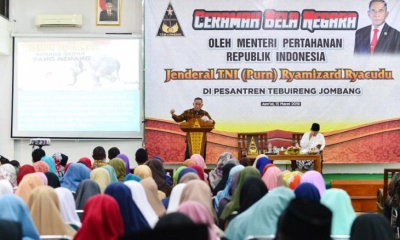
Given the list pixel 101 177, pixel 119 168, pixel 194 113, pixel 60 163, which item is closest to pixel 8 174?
pixel 119 168

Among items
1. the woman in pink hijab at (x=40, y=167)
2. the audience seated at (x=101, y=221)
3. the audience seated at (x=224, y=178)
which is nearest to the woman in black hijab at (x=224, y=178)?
the audience seated at (x=224, y=178)

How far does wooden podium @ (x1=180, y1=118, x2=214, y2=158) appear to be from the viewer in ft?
29.4

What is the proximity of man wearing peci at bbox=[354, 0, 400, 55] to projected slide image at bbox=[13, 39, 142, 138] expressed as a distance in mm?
3639

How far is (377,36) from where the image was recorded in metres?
10.6

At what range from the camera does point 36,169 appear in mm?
6527

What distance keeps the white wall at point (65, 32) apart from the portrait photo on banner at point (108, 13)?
6 cm

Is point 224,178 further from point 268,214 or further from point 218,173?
point 268,214

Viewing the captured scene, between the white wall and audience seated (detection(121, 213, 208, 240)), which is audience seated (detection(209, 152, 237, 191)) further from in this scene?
audience seated (detection(121, 213, 208, 240))

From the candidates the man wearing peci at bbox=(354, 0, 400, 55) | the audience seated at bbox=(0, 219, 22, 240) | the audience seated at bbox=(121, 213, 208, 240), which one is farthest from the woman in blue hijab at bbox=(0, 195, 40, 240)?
the man wearing peci at bbox=(354, 0, 400, 55)

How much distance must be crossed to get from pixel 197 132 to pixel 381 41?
3.72 m

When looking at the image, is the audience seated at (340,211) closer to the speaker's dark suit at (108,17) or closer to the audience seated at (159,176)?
the audience seated at (159,176)

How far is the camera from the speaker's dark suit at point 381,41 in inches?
419

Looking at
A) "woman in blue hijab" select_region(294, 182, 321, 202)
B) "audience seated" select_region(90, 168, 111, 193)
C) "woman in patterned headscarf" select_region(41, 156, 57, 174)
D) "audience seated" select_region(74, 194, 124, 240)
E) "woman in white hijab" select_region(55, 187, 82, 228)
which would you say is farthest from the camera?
"woman in patterned headscarf" select_region(41, 156, 57, 174)

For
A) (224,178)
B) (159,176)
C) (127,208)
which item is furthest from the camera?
(159,176)
